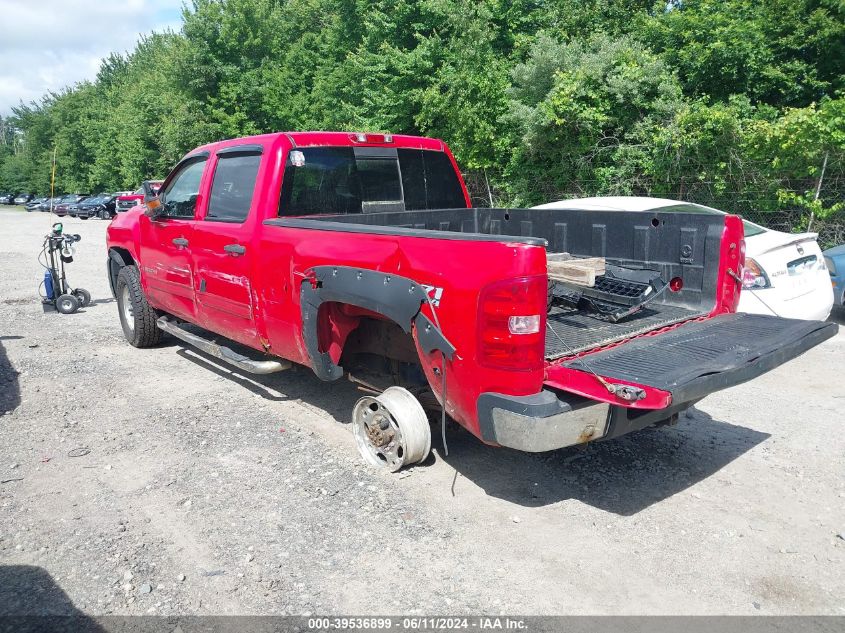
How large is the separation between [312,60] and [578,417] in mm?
32068

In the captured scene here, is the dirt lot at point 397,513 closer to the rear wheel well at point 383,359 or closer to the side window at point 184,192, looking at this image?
the rear wheel well at point 383,359

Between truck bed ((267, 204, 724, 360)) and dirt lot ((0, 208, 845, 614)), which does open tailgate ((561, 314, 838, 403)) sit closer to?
truck bed ((267, 204, 724, 360))

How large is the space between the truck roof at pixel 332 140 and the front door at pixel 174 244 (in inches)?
17.0

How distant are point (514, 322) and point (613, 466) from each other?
68.2 inches

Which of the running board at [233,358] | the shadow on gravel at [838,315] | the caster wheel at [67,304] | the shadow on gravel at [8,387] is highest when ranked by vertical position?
the running board at [233,358]

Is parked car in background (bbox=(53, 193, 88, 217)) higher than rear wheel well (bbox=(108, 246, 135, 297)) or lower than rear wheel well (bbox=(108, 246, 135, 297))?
lower

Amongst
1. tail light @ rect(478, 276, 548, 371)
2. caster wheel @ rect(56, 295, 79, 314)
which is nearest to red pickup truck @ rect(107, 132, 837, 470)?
tail light @ rect(478, 276, 548, 371)

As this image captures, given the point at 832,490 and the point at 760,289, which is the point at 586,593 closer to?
the point at 832,490

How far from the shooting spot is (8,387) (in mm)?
6410

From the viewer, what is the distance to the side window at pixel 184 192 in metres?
6.07

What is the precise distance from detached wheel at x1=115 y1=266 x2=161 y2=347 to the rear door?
173 centimetres

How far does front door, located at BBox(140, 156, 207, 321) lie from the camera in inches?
239

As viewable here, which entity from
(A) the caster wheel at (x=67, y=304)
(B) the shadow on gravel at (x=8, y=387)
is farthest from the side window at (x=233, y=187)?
(A) the caster wheel at (x=67, y=304)

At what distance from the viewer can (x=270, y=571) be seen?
336 centimetres
